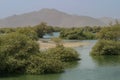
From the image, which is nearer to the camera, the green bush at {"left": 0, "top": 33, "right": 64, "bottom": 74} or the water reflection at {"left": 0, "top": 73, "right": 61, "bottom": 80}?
the water reflection at {"left": 0, "top": 73, "right": 61, "bottom": 80}

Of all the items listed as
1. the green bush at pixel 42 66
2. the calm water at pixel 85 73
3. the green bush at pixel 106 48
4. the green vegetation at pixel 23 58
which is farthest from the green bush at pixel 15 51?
the green bush at pixel 106 48

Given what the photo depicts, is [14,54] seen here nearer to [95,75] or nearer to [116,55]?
[95,75]

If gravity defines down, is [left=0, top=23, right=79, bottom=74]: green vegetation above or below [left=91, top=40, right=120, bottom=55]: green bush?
above

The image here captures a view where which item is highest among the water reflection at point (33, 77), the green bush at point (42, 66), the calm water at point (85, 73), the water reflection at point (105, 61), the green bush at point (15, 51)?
the green bush at point (15, 51)

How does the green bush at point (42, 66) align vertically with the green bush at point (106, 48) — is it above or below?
above

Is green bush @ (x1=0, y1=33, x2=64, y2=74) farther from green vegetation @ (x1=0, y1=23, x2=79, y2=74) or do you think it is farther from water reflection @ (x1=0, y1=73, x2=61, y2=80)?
water reflection @ (x1=0, y1=73, x2=61, y2=80)

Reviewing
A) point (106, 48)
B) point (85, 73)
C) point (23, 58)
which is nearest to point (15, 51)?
point (23, 58)

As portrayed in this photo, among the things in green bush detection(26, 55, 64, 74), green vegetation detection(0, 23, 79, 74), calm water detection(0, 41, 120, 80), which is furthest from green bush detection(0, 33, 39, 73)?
calm water detection(0, 41, 120, 80)

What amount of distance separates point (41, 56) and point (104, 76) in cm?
640

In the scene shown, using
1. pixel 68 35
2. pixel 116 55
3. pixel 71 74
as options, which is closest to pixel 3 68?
pixel 71 74

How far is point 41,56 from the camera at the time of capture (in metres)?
32.7

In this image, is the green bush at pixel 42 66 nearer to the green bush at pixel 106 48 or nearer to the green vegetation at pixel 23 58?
the green vegetation at pixel 23 58

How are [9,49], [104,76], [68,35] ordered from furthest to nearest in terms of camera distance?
1. [68,35]
2. [9,49]
3. [104,76]

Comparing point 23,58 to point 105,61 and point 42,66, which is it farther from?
point 105,61
